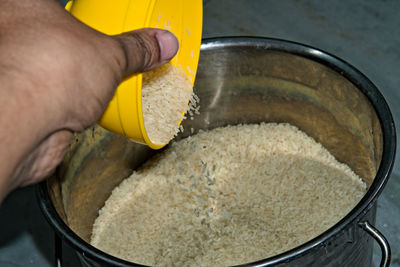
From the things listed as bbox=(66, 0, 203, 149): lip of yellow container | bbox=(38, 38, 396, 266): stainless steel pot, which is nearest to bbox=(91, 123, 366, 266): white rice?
bbox=(38, 38, 396, 266): stainless steel pot

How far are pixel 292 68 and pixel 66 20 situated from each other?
856mm

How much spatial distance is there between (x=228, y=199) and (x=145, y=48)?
0.71 metres

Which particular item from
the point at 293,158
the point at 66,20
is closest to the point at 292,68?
the point at 293,158

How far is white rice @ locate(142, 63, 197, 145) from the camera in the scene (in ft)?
4.36

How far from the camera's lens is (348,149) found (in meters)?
1.61

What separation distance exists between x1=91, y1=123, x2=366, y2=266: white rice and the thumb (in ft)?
1.89

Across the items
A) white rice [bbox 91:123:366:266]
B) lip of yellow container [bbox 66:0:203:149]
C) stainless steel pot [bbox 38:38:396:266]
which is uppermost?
lip of yellow container [bbox 66:0:203:149]

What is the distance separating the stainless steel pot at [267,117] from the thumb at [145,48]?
0.38 meters

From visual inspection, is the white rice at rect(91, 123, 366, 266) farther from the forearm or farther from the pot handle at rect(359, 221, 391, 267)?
the forearm

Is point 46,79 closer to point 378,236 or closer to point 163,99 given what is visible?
point 163,99

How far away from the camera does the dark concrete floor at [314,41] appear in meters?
1.72

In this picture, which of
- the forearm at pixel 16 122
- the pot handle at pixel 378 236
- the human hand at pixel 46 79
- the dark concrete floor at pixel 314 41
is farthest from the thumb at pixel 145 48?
the dark concrete floor at pixel 314 41

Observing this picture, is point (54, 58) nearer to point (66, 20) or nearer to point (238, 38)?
point (66, 20)

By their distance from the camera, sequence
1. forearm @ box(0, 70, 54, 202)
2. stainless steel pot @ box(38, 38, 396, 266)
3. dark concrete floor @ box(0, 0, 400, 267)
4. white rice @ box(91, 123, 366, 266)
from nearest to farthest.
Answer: forearm @ box(0, 70, 54, 202), stainless steel pot @ box(38, 38, 396, 266), white rice @ box(91, 123, 366, 266), dark concrete floor @ box(0, 0, 400, 267)
